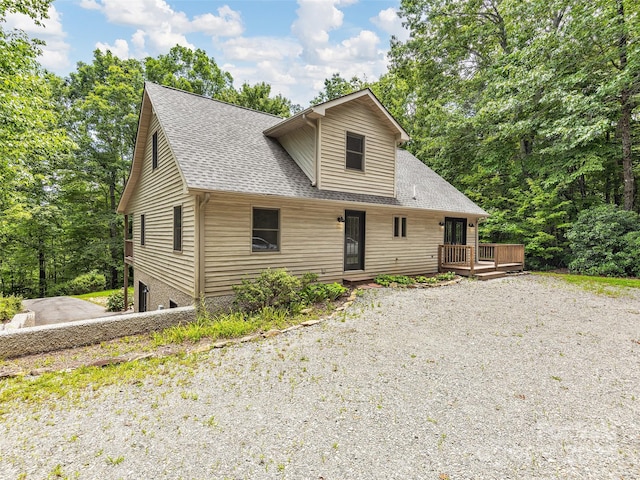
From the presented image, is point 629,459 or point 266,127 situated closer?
point 629,459

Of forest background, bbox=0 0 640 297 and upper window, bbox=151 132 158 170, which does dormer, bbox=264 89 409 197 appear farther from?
forest background, bbox=0 0 640 297

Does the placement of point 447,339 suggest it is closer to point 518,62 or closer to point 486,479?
point 486,479

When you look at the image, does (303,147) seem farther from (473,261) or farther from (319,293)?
(473,261)

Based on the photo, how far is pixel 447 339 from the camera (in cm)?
544

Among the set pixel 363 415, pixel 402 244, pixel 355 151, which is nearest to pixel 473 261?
pixel 402 244

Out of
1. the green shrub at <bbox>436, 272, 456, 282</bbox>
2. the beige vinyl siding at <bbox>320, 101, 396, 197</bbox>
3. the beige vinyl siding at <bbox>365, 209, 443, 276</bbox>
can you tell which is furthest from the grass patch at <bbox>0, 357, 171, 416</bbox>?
the green shrub at <bbox>436, 272, 456, 282</bbox>

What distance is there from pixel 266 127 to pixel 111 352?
329 inches

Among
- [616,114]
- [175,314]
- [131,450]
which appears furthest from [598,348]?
[616,114]

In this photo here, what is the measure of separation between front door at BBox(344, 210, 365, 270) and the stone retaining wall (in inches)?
207

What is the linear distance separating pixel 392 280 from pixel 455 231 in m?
5.24

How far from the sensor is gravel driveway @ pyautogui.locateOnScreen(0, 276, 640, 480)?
250cm

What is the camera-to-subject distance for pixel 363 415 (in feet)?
10.4

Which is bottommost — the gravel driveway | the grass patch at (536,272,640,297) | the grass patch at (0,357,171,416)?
the grass patch at (0,357,171,416)

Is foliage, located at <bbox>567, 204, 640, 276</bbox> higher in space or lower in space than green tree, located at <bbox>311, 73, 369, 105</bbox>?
lower
